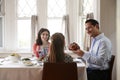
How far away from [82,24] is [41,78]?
98.7 inches

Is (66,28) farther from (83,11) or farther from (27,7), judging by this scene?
(27,7)

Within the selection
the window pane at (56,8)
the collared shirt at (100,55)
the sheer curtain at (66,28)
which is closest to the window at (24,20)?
the window pane at (56,8)

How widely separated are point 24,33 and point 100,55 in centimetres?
284

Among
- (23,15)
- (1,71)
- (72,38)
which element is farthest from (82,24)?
(1,71)

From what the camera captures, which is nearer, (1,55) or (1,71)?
(1,71)

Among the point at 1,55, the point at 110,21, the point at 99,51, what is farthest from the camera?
the point at 1,55

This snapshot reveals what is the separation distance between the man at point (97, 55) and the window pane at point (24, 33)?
2490 mm

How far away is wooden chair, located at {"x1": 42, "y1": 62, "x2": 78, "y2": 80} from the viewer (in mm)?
2547

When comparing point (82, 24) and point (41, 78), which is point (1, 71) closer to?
point (41, 78)

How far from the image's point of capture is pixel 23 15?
5238 millimetres

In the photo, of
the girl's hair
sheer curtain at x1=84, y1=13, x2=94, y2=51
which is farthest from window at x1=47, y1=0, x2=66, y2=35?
the girl's hair

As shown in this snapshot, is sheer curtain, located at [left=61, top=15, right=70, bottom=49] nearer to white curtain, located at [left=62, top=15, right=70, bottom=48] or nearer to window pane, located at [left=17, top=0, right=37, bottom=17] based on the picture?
white curtain, located at [left=62, top=15, right=70, bottom=48]

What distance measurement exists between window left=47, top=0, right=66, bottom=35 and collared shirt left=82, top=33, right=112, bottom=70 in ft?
7.65

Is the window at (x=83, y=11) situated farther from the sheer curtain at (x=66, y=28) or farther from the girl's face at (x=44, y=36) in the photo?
the girl's face at (x=44, y=36)
